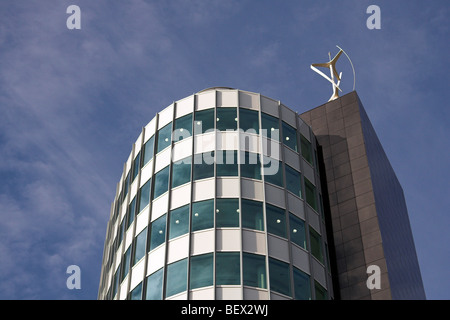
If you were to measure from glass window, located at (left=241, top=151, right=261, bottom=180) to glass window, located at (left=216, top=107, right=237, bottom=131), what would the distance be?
2778mm

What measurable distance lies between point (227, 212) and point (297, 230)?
5051mm

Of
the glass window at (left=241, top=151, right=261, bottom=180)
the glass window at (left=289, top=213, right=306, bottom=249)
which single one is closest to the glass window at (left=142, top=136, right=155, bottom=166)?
the glass window at (left=241, top=151, right=261, bottom=180)

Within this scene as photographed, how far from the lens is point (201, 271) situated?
44.8m

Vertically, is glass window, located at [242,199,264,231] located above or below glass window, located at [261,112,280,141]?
below

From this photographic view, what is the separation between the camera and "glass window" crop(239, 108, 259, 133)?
173 ft

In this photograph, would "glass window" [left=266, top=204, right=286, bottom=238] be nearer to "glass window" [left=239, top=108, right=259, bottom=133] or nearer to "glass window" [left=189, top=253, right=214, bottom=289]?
"glass window" [left=189, top=253, right=214, bottom=289]

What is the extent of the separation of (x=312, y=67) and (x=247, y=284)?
32292mm

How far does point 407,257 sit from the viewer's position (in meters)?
62.4

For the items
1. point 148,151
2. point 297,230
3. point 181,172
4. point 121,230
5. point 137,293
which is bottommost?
point 137,293

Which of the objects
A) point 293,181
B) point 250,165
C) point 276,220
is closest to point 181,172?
point 250,165

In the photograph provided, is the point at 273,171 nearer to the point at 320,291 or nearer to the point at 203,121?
the point at 203,121

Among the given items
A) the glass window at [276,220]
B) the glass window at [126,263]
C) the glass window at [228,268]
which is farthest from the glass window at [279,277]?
the glass window at [126,263]
